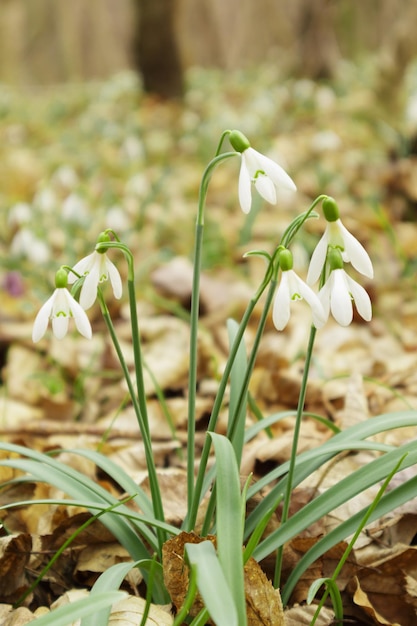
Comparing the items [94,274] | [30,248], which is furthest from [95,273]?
[30,248]

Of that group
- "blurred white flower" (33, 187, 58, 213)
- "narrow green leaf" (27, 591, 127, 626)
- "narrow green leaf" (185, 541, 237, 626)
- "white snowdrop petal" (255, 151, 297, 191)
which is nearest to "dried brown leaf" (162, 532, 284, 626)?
"narrow green leaf" (185, 541, 237, 626)

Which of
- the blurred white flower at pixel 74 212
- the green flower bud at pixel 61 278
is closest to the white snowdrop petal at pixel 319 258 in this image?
the green flower bud at pixel 61 278

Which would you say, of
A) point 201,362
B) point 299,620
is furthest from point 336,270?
point 201,362

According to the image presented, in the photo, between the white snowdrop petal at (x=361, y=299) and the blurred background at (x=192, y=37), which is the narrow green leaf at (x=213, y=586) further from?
the blurred background at (x=192, y=37)

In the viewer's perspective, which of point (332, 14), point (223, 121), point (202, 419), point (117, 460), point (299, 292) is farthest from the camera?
point (332, 14)

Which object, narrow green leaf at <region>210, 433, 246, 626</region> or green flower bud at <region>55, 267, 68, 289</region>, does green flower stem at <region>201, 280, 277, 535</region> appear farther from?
green flower bud at <region>55, 267, 68, 289</region>

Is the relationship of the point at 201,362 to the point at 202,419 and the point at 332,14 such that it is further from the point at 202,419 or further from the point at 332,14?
the point at 332,14

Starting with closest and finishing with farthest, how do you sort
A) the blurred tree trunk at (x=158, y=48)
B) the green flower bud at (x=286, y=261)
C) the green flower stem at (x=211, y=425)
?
the green flower bud at (x=286, y=261), the green flower stem at (x=211, y=425), the blurred tree trunk at (x=158, y=48)
